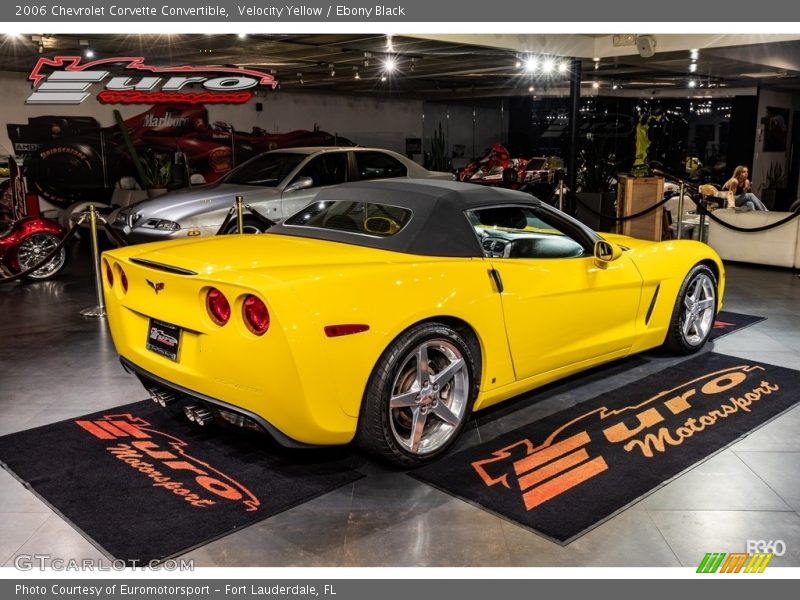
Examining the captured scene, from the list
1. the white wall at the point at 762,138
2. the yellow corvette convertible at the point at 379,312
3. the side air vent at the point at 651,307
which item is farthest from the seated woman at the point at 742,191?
the white wall at the point at 762,138

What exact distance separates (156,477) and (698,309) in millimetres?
3927

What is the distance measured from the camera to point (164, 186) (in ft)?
40.2

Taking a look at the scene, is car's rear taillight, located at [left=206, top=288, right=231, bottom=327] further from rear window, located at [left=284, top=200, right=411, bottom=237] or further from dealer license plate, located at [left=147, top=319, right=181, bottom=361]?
rear window, located at [left=284, top=200, right=411, bottom=237]

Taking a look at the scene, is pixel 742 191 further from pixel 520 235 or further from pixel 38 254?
pixel 38 254

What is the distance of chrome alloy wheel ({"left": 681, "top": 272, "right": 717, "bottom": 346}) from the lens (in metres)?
5.23

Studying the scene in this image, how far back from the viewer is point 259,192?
8.93 m

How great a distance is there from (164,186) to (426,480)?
1010 centimetres

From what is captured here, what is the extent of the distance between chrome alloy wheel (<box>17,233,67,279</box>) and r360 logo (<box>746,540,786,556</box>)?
8.09 meters

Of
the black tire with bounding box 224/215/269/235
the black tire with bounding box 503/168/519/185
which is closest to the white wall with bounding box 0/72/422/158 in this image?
the black tire with bounding box 503/168/519/185

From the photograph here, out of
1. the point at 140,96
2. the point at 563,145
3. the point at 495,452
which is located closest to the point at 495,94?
the point at 563,145

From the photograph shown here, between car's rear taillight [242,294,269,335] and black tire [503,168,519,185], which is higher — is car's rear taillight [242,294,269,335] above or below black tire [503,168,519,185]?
above

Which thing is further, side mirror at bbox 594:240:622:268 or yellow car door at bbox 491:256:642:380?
side mirror at bbox 594:240:622:268

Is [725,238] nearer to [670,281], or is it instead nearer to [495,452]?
[670,281]

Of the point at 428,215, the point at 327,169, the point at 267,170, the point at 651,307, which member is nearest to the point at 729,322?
the point at 651,307
